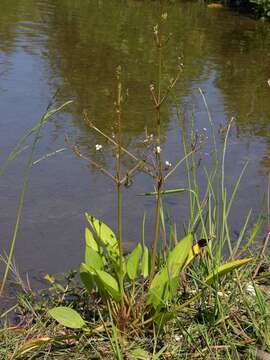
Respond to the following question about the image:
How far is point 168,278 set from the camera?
6.90 feet

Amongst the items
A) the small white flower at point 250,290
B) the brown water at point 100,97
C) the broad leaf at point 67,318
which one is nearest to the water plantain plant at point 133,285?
the broad leaf at point 67,318

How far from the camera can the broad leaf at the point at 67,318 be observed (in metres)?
2.09

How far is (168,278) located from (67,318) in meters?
0.32

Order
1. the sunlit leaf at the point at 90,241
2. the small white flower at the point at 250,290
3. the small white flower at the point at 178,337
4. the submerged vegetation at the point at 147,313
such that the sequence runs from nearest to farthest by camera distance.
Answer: the submerged vegetation at the point at 147,313 < the small white flower at the point at 178,337 < the sunlit leaf at the point at 90,241 < the small white flower at the point at 250,290

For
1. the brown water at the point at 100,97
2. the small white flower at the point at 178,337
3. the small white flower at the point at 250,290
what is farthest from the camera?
the brown water at the point at 100,97

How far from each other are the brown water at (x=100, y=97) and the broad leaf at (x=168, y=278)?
650 mm

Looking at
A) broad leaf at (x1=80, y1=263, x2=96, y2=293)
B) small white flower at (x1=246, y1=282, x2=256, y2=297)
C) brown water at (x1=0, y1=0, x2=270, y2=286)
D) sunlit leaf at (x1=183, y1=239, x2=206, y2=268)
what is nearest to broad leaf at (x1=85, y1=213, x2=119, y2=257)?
broad leaf at (x1=80, y1=263, x2=96, y2=293)

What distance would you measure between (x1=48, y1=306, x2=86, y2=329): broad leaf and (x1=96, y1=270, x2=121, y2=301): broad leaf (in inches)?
4.7

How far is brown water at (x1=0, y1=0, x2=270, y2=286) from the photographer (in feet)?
11.4

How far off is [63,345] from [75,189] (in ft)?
5.68

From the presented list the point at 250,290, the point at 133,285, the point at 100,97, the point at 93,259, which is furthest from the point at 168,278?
the point at 100,97

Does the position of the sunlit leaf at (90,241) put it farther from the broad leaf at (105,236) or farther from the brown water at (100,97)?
the brown water at (100,97)

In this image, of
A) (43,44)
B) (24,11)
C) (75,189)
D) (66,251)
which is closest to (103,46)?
(43,44)

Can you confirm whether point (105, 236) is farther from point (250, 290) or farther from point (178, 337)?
point (250, 290)
